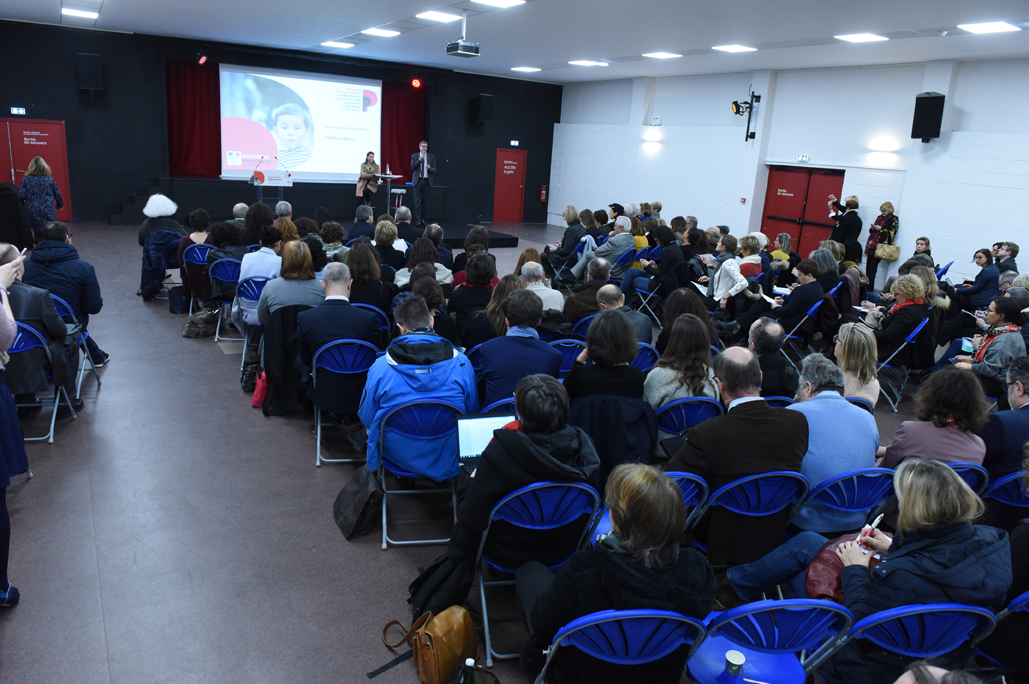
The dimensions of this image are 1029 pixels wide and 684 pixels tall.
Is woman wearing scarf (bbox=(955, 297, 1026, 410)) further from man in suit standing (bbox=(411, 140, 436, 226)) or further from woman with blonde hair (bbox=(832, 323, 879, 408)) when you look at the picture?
man in suit standing (bbox=(411, 140, 436, 226))

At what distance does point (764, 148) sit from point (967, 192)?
153 inches

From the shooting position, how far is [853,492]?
8.88 ft

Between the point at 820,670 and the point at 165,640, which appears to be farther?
the point at 165,640

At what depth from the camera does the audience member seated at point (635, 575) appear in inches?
71.2

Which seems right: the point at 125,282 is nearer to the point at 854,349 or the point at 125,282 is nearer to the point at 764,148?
the point at 854,349

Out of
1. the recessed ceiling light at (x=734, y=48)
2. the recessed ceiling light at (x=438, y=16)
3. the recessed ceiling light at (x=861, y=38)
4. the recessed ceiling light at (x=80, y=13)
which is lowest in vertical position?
the recessed ceiling light at (x=80, y=13)

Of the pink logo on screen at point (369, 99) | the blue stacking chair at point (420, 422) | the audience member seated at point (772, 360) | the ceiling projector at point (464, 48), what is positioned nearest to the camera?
the blue stacking chair at point (420, 422)

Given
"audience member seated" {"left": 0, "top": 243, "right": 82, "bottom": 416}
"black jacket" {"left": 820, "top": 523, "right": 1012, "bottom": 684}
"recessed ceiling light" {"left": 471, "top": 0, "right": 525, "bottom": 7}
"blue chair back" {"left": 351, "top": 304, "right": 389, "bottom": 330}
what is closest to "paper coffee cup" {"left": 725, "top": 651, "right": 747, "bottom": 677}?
"black jacket" {"left": 820, "top": 523, "right": 1012, "bottom": 684}

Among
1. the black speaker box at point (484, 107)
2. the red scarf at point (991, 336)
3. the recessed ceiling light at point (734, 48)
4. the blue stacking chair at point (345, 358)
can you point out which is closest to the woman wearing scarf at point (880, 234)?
the recessed ceiling light at point (734, 48)

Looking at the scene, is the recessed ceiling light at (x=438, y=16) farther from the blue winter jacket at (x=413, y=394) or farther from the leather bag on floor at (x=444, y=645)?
the leather bag on floor at (x=444, y=645)

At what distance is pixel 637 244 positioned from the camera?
8.58 metres

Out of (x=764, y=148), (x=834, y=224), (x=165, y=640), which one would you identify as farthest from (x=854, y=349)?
(x=764, y=148)

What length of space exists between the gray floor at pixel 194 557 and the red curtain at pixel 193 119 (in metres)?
10.3

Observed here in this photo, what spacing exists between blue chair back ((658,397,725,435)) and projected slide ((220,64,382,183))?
1299 cm
